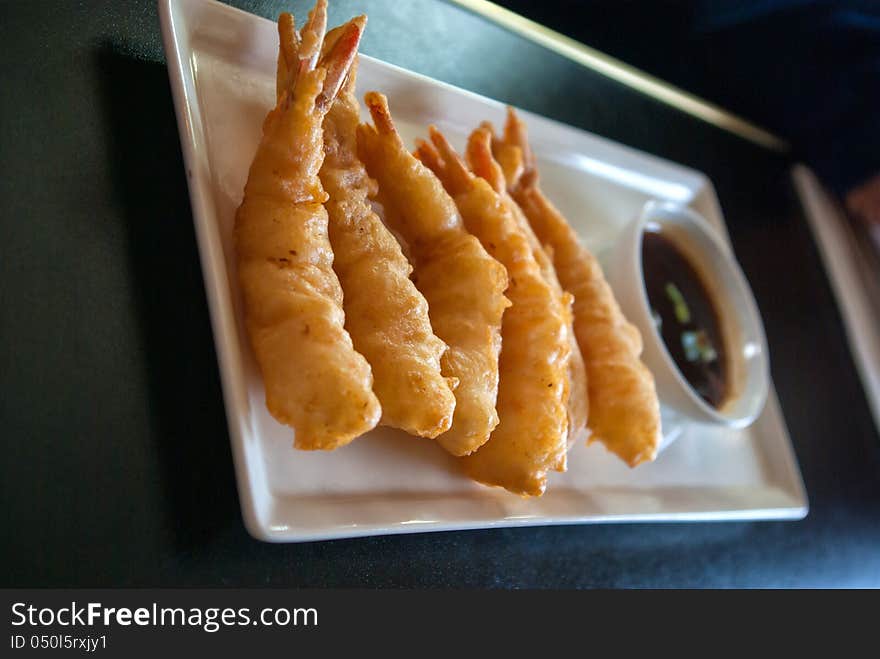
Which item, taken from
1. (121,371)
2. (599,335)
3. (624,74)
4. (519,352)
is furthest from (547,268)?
(624,74)

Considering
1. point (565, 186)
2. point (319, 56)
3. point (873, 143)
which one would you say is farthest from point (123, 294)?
point (873, 143)

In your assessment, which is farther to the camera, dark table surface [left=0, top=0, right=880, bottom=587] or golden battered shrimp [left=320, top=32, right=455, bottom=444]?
golden battered shrimp [left=320, top=32, right=455, bottom=444]

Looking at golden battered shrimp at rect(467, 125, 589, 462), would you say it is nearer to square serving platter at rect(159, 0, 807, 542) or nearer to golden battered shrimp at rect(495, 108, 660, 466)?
golden battered shrimp at rect(495, 108, 660, 466)

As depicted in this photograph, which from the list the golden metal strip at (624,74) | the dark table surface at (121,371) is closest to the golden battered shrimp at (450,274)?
the dark table surface at (121,371)

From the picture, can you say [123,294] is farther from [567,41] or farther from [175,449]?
[567,41]

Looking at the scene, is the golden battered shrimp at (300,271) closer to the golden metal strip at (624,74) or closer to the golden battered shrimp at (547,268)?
the golden battered shrimp at (547,268)

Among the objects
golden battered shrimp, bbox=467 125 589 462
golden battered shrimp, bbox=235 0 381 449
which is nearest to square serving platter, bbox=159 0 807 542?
golden battered shrimp, bbox=235 0 381 449
